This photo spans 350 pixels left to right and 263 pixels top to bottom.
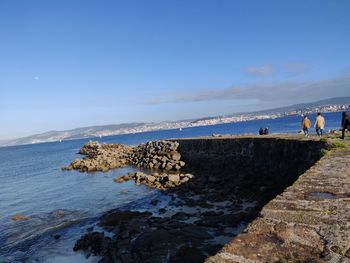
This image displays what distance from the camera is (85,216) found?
19.8 meters

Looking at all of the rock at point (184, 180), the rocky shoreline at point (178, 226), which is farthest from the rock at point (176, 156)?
the rocky shoreline at point (178, 226)

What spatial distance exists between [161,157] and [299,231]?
32528 mm

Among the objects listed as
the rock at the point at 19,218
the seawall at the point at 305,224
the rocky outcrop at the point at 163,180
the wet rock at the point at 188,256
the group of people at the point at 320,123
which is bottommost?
the rock at the point at 19,218

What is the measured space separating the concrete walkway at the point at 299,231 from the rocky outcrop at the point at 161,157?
2617 centimetres

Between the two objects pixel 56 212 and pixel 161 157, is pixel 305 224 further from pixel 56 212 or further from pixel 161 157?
pixel 161 157

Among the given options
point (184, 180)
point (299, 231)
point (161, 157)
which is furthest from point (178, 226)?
point (161, 157)

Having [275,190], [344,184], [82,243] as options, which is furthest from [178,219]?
[344,184]

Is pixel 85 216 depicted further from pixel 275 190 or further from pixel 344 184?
pixel 344 184

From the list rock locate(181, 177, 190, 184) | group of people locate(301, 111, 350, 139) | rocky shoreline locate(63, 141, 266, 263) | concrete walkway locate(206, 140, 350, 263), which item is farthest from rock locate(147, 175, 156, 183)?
concrete walkway locate(206, 140, 350, 263)

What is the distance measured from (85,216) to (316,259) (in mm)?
17318

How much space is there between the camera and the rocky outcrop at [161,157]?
34388 millimetres


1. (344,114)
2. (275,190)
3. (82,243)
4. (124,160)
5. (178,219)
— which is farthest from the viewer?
(124,160)

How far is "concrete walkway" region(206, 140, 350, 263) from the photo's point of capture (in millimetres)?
4379

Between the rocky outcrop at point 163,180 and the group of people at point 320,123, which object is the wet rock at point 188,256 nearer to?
the group of people at point 320,123
